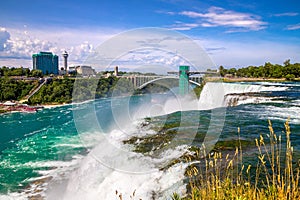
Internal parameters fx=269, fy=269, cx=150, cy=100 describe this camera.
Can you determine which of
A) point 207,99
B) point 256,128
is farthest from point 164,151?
point 207,99

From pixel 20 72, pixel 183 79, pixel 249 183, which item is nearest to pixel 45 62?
pixel 20 72

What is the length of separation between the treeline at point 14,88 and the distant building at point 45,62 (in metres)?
52.0

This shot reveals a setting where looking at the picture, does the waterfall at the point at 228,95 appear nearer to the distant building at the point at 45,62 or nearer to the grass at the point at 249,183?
the grass at the point at 249,183

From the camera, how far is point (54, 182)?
935 centimetres

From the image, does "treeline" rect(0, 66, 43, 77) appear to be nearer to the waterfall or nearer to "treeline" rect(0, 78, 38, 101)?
"treeline" rect(0, 78, 38, 101)

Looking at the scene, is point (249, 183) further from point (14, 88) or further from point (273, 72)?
point (14, 88)

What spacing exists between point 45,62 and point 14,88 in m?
62.0

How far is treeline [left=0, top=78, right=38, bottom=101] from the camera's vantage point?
140 ft

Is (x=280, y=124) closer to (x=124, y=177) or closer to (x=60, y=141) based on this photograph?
(x=124, y=177)

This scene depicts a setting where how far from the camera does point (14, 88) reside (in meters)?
45.3

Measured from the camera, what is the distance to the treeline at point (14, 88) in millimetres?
42703

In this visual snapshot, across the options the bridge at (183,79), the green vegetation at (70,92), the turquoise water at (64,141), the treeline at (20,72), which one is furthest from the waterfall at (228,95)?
the treeline at (20,72)

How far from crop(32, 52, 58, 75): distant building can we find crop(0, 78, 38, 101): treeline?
52.0m

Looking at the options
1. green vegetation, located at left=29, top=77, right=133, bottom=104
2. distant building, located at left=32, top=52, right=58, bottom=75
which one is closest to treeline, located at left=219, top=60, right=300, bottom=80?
green vegetation, located at left=29, top=77, right=133, bottom=104
